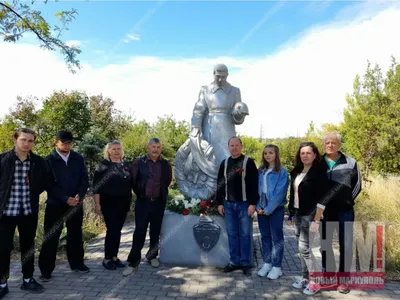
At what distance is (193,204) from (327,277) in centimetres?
211

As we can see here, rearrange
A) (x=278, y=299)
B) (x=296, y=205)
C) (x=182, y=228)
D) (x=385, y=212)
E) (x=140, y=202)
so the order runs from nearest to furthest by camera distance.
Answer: (x=278, y=299)
(x=296, y=205)
(x=140, y=202)
(x=182, y=228)
(x=385, y=212)

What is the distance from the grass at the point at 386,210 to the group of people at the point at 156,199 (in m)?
1.42

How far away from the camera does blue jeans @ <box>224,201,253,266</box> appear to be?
4.58 m

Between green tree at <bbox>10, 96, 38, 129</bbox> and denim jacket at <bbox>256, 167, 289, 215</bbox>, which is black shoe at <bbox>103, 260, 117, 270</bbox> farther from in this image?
green tree at <bbox>10, 96, 38, 129</bbox>

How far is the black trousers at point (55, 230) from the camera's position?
4.34m

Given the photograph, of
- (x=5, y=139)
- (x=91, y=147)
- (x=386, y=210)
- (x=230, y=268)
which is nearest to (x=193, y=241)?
(x=230, y=268)

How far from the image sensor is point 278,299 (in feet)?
12.5

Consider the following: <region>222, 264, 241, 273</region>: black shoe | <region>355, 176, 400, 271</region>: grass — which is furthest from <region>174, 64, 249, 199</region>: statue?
<region>355, 176, 400, 271</region>: grass

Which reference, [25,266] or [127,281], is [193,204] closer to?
[127,281]

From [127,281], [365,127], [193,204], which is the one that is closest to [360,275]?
[193,204]

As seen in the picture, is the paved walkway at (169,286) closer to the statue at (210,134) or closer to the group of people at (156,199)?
the group of people at (156,199)

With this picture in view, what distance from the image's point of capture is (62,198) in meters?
4.29

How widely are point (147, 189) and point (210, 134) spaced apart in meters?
1.76

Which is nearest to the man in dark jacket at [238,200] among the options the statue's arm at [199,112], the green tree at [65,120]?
the statue's arm at [199,112]
